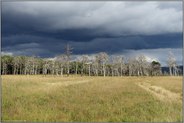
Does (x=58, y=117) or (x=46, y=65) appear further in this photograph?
(x=46, y=65)

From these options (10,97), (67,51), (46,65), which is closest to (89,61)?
(46,65)

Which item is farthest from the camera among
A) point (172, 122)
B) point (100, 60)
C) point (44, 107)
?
point (100, 60)

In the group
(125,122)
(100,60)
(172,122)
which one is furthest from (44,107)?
(100,60)

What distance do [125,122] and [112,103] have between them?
5114mm

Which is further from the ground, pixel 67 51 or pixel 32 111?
pixel 67 51

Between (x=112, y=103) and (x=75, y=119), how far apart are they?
462cm

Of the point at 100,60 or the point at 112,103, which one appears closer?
the point at 112,103

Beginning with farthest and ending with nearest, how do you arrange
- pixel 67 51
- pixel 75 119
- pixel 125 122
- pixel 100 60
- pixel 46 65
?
pixel 46 65, pixel 100 60, pixel 67 51, pixel 75 119, pixel 125 122

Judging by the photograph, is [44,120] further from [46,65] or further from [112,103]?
[46,65]

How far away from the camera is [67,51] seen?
66.7 m

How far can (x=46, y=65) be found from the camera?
135500 mm

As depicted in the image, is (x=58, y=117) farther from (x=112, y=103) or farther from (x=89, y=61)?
(x=89, y=61)

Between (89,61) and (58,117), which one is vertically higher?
(89,61)

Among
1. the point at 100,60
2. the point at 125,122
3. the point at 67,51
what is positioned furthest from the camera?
the point at 100,60
